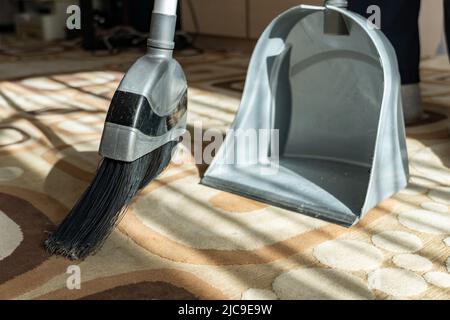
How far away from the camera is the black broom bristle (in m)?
0.56

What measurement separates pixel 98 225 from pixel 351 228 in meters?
0.30

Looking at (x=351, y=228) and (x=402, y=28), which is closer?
(x=351, y=228)

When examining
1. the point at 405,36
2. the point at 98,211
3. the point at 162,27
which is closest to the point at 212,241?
the point at 98,211

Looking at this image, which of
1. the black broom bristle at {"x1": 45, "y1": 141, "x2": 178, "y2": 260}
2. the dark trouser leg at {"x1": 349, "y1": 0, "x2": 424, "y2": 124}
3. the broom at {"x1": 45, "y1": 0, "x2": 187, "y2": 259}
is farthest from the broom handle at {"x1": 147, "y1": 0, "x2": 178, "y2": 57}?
the dark trouser leg at {"x1": 349, "y1": 0, "x2": 424, "y2": 124}

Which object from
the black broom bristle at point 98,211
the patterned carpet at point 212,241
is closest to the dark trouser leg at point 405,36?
the patterned carpet at point 212,241

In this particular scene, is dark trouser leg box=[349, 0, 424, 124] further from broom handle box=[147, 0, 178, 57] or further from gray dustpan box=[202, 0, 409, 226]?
broom handle box=[147, 0, 178, 57]

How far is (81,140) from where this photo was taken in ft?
3.30

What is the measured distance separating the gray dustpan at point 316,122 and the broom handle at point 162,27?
17 cm

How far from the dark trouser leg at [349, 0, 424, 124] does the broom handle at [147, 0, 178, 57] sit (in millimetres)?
448

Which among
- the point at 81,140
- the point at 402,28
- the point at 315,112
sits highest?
the point at 402,28

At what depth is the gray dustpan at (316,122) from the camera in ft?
2.23
